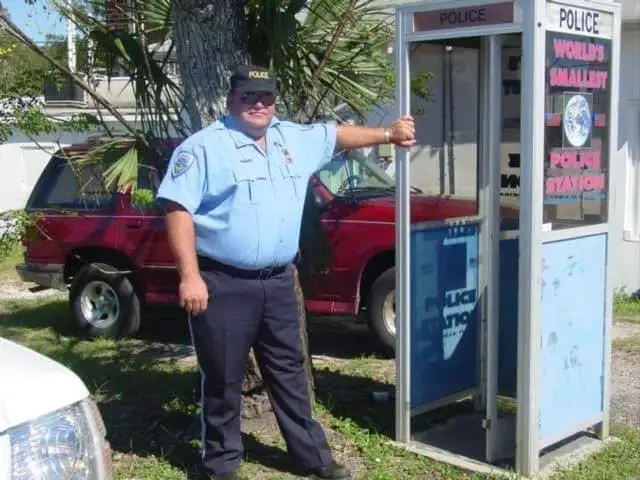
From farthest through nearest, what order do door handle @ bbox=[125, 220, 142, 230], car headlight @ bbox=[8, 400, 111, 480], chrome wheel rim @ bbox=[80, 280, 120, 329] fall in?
chrome wheel rim @ bbox=[80, 280, 120, 329] < door handle @ bbox=[125, 220, 142, 230] < car headlight @ bbox=[8, 400, 111, 480]

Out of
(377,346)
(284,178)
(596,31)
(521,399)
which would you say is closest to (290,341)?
(284,178)

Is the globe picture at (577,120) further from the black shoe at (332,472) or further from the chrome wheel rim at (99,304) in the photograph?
the chrome wheel rim at (99,304)

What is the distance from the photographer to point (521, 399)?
4.75m

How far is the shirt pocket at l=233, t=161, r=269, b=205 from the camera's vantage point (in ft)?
14.5

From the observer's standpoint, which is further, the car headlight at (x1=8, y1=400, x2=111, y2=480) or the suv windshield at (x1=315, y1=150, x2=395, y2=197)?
the suv windshield at (x1=315, y1=150, x2=395, y2=197)

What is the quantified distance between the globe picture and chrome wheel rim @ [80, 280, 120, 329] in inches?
216

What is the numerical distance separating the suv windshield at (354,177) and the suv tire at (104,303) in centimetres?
230

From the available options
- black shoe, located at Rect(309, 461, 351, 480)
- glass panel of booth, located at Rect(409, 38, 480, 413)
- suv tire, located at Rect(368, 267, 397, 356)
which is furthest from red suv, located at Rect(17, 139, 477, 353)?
black shoe, located at Rect(309, 461, 351, 480)

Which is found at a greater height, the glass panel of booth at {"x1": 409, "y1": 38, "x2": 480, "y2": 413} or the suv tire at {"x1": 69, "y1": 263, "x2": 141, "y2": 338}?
the glass panel of booth at {"x1": 409, "y1": 38, "x2": 480, "y2": 413}

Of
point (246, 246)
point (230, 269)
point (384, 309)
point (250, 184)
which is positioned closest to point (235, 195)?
point (250, 184)

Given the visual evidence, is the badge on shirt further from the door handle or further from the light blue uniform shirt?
the door handle

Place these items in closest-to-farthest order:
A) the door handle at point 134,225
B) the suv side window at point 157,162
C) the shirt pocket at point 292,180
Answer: the shirt pocket at point 292,180 < the suv side window at point 157,162 < the door handle at point 134,225

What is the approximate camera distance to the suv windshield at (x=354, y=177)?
818cm

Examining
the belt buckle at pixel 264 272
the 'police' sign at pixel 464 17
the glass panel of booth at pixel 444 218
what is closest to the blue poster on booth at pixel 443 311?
the glass panel of booth at pixel 444 218
